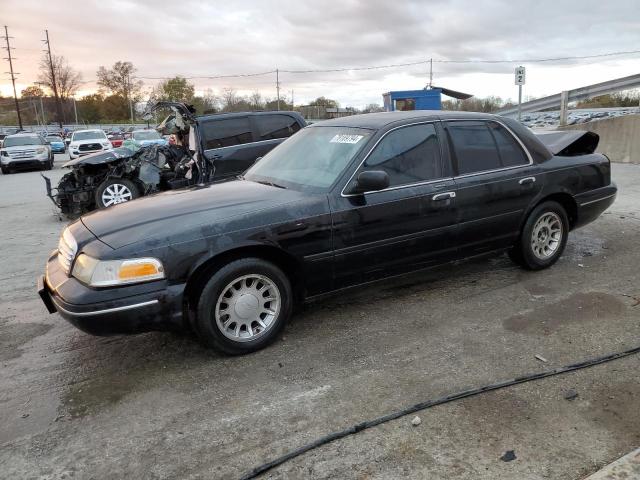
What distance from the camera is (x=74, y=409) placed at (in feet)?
10.2

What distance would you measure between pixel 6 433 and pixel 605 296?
15.3 feet

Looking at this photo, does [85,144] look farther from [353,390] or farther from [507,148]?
[353,390]

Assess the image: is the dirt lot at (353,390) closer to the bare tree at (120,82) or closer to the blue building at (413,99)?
the blue building at (413,99)

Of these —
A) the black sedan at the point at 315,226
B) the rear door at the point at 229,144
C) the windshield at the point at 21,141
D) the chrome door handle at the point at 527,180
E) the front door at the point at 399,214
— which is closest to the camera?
the black sedan at the point at 315,226

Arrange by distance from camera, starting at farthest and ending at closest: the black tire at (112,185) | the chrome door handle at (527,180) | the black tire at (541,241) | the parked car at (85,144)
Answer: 1. the parked car at (85,144)
2. the black tire at (112,185)
3. the black tire at (541,241)
4. the chrome door handle at (527,180)

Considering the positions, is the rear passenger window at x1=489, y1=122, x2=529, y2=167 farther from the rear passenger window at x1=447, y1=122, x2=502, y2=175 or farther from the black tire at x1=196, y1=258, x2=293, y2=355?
the black tire at x1=196, y1=258, x2=293, y2=355

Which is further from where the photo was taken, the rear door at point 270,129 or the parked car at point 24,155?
the parked car at point 24,155

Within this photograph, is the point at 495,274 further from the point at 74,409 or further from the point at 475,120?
the point at 74,409

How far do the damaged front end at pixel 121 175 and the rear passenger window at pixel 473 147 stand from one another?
540 centimetres

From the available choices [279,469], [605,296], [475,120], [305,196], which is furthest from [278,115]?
[279,469]

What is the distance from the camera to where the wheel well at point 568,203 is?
5.22m

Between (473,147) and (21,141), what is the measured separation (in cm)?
2309

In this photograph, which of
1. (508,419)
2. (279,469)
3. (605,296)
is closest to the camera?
(279,469)

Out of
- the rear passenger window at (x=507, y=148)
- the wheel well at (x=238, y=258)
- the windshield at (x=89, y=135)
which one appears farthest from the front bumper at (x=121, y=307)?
the windshield at (x=89, y=135)
